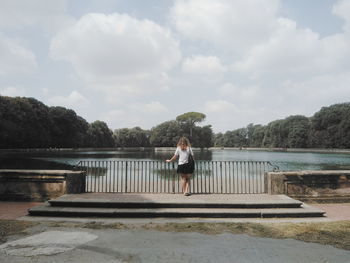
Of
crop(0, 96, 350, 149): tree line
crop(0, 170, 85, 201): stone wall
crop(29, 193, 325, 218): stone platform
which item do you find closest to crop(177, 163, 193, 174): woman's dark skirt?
crop(29, 193, 325, 218): stone platform

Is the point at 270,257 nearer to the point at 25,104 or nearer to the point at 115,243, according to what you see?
the point at 115,243

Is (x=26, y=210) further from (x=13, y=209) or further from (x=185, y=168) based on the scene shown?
(x=185, y=168)

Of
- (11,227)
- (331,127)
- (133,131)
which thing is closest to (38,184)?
(11,227)

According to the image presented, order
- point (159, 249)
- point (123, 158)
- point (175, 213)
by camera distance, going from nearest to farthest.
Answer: point (159, 249) < point (175, 213) < point (123, 158)

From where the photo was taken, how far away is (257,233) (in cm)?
542

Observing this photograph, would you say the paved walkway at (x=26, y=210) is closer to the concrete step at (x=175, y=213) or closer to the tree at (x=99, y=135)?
the concrete step at (x=175, y=213)

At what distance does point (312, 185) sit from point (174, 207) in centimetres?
477

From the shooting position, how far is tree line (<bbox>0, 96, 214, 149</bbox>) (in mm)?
54375

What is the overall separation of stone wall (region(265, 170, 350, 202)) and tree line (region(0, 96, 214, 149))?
53521 mm

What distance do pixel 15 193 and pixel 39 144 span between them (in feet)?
220

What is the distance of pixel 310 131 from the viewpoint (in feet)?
304

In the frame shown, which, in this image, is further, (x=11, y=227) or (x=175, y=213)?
(x=175, y=213)

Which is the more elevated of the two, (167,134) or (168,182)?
(167,134)

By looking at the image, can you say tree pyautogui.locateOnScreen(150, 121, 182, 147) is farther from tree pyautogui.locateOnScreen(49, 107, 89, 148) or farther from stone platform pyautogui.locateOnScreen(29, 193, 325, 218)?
stone platform pyautogui.locateOnScreen(29, 193, 325, 218)
